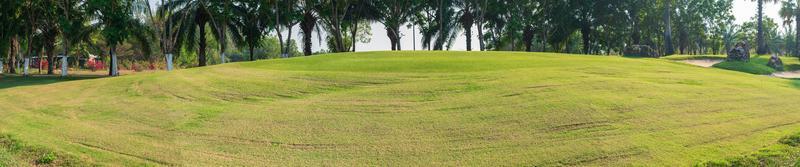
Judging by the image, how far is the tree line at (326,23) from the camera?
3681 cm

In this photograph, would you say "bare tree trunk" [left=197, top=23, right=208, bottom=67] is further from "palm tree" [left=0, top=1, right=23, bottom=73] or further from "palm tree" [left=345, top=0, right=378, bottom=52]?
"palm tree" [left=345, top=0, right=378, bottom=52]

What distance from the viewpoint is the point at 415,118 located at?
35.9ft

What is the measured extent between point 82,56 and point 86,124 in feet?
197

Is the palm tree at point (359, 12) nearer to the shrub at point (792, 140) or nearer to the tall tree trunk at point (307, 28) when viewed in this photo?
the tall tree trunk at point (307, 28)

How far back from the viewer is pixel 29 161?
9.11 m

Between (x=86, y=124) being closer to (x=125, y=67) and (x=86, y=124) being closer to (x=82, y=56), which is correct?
(x=125, y=67)

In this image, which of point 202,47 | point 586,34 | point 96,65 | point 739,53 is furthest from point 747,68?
point 96,65

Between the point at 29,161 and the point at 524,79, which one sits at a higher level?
the point at 524,79

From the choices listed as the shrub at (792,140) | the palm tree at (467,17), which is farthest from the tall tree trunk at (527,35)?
the shrub at (792,140)

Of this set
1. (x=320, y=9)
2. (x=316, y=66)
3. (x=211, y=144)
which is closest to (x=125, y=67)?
(x=320, y=9)

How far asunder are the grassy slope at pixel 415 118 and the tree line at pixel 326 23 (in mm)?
21330

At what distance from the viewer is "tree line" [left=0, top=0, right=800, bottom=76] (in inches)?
1449

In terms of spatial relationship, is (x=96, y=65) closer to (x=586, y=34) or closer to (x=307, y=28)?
(x=307, y=28)

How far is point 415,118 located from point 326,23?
127 feet
